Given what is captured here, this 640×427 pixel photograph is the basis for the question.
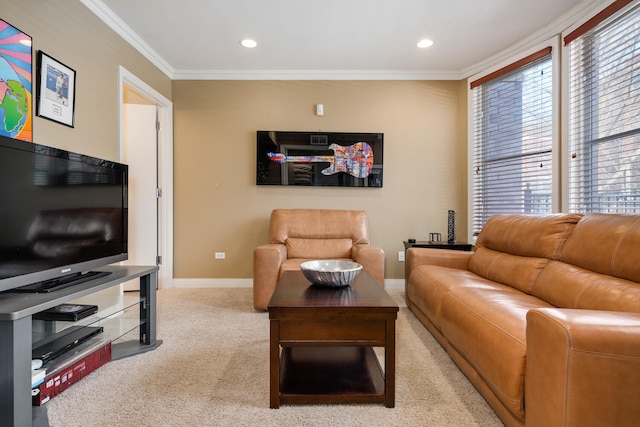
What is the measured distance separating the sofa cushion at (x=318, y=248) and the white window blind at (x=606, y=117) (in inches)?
78.0

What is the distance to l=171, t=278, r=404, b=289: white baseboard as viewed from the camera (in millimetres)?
3631

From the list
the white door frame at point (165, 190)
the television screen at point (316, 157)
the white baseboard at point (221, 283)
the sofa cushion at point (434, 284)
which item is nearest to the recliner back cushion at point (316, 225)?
the television screen at point (316, 157)

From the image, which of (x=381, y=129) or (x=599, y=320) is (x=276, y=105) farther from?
(x=599, y=320)

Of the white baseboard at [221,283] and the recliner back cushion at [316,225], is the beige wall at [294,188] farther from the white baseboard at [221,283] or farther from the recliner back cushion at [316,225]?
the recliner back cushion at [316,225]

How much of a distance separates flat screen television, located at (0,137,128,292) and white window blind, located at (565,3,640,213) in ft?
11.5

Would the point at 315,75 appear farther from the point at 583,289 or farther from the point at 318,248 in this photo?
the point at 583,289

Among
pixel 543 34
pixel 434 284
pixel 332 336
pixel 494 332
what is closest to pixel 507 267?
pixel 434 284

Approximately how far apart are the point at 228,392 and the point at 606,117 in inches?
123

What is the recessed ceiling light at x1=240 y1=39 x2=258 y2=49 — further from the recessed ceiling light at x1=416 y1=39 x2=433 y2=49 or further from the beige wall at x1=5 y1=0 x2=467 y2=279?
the recessed ceiling light at x1=416 y1=39 x2=433 y2=49

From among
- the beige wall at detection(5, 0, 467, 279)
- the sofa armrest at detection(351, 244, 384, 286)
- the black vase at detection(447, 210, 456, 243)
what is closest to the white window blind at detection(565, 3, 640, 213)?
the black vase at detection(447, 210, 456, 243)

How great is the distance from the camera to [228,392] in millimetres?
1555

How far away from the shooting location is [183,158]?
3639mm

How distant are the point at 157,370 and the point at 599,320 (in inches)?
82.8

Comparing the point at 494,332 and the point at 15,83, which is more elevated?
the point at 15,83
